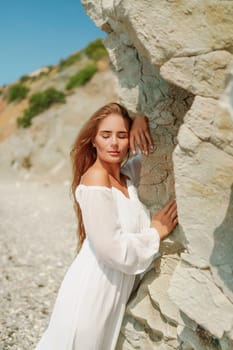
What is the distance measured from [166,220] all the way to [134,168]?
0.77m

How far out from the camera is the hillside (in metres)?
28.6

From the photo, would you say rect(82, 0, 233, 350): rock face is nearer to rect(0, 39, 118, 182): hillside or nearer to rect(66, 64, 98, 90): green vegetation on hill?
rect(0, 39, 118, 182): hillside

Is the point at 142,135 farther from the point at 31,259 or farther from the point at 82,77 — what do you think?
the point at 82,77

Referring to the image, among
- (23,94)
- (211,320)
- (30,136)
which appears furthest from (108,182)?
(23,94)

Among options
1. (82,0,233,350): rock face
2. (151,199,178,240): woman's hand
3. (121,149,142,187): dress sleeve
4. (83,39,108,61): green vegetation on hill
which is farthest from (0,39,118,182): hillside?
(82,0,233,350): rock face

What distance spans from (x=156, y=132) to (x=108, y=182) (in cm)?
51

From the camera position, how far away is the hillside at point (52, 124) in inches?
1127

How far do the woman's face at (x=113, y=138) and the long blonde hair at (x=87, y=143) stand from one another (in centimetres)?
5

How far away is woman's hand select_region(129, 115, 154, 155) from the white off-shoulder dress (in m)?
0.38

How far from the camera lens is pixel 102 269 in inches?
138

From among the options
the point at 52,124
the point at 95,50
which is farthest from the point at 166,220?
the point at 95,50

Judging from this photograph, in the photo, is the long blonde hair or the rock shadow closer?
the rock shadow

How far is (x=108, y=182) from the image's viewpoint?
3.62m

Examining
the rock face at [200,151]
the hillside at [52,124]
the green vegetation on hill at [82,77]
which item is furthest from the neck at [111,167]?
the green vegetation on hill at [82,77]
